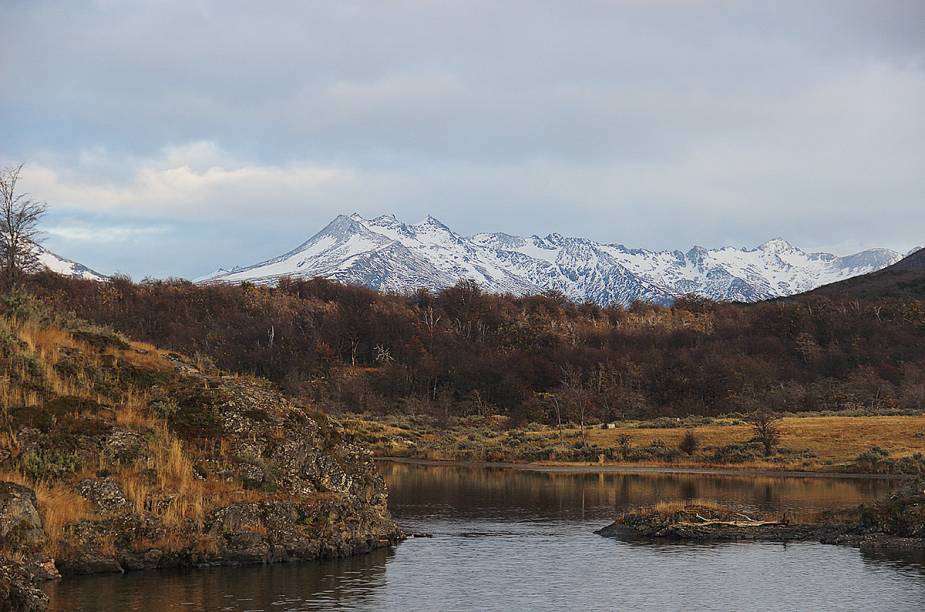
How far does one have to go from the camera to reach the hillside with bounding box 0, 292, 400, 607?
29.8 meters

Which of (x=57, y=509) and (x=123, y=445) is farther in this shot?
(x=123, y=445)

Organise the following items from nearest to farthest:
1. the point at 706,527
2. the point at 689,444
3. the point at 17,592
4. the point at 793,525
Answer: the point at 17,592 → the point at 706,527 → the point at 793,525 → the point at 689,444

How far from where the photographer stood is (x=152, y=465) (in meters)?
32.6

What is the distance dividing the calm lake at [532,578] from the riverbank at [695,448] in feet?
77.1

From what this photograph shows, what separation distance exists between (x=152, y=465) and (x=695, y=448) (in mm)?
53128

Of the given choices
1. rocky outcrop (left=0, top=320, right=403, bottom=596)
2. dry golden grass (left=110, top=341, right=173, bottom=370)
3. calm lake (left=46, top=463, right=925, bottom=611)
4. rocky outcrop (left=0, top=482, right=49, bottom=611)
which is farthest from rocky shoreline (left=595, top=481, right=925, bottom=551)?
rocky outcrop (left=0, top=482, right=49, bottom=611)

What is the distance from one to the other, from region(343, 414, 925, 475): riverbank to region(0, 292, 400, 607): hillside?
129ft

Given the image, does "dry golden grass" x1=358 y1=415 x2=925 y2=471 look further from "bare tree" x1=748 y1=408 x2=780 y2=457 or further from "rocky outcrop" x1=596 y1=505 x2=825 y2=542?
"rocky outcrop" x1=596 y1=505 x2=825 y2=542

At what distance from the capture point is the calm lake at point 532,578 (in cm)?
2664

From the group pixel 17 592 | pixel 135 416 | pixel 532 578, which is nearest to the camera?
pixel 17 592

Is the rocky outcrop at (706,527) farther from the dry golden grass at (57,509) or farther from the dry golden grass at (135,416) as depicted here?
the dry golden grass at (57,509)

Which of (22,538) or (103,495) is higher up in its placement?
(103,495)

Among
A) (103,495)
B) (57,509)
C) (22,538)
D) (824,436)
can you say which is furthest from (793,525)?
(824,436)

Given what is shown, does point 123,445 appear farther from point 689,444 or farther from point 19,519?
point 689,444
